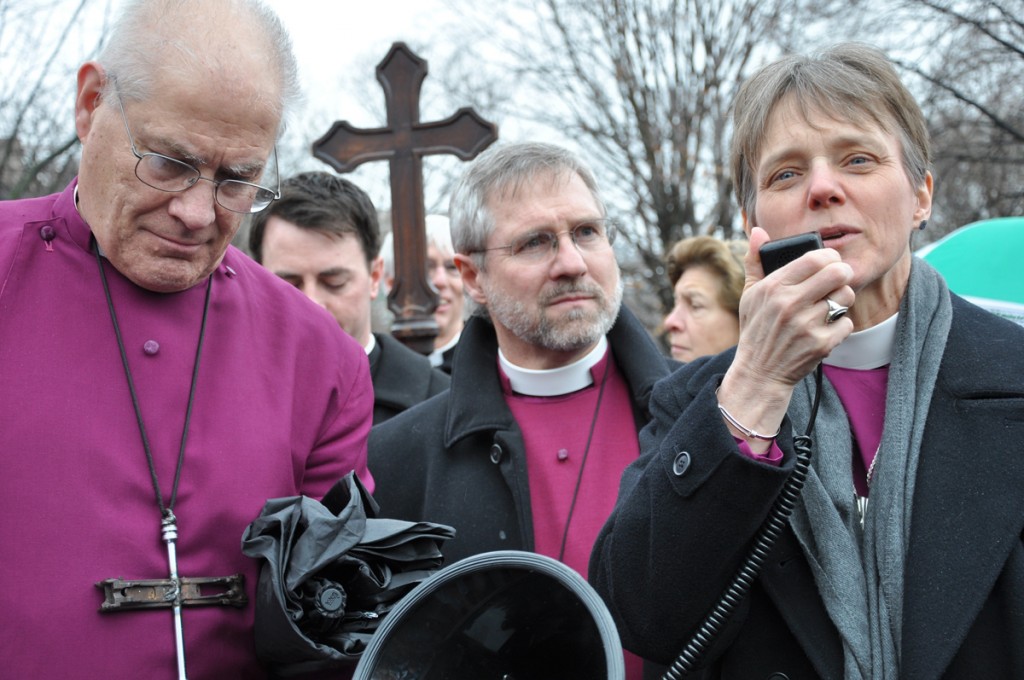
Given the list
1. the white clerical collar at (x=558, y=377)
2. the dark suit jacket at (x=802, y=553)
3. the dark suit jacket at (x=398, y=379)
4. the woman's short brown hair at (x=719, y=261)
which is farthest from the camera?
the woman's short brown hair at (x=719, y=261)

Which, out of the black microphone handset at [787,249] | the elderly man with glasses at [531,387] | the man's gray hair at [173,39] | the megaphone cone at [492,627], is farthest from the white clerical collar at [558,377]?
the megaphone cone at [492,627]

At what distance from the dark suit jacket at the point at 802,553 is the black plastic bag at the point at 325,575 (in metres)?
0.46

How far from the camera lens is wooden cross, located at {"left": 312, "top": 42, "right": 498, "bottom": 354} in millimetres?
6688

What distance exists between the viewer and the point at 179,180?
97.8 inches

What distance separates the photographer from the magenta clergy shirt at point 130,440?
2.29m

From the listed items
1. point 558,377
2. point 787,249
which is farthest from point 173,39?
point 558,377

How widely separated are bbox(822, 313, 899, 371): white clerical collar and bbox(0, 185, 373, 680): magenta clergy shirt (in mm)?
1218

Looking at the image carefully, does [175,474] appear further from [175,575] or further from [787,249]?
[787,249]

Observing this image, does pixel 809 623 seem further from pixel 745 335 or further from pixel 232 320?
pixel 232 320

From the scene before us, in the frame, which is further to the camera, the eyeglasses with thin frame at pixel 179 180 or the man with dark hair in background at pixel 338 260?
the man with dark hair in background at pixel 338 260

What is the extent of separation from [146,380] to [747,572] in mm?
1387

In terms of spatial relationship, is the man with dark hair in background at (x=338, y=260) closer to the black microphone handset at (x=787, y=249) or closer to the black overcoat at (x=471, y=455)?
the black overcoat at (x=471, y=455)

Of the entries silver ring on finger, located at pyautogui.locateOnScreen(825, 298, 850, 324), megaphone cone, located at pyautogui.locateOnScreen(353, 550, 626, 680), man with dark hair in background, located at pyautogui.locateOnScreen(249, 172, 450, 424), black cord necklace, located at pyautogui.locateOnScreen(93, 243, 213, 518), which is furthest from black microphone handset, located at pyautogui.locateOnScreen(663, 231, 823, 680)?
man with dark hair in background, located at pyautogui.locateOnScreen(249, 172, 450, 424)

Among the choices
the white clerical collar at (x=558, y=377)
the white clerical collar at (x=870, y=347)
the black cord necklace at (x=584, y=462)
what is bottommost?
the black cord necklace at (x=584, y=462)
